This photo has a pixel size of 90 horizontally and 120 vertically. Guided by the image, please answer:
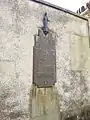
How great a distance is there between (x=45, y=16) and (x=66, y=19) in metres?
0.62

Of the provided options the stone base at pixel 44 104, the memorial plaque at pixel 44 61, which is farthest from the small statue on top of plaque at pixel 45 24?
the stone base at pixel 44 104

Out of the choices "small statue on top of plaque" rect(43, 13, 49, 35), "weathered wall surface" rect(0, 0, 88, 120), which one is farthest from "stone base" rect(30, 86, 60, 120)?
"small statue on top of plaque" rect(43, 13, 49, 35)

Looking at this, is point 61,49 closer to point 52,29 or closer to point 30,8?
point 52,29

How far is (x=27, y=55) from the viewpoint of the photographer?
3340 millimetres

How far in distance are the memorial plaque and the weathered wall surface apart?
0.10m

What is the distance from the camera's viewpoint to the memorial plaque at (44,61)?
3.44 meters

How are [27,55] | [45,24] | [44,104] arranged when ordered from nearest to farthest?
1. [27,55]
2. [44,104]
3. [45,24]

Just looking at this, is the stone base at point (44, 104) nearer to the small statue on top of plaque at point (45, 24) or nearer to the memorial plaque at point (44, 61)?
the memorial plaque at point (44, 61)

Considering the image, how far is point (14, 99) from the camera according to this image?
3.09 meters

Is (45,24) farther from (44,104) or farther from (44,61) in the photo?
(44,104)

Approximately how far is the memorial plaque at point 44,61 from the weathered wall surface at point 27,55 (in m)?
0.10

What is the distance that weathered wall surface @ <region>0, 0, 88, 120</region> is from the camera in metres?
3.06

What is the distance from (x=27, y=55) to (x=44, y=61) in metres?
0.39

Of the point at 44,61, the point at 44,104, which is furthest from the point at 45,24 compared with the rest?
the point at 44,104
